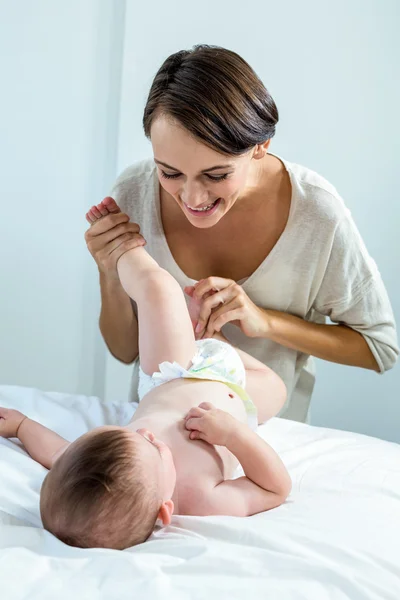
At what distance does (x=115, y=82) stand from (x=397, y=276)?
123cm

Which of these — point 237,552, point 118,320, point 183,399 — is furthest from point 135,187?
point 237,552

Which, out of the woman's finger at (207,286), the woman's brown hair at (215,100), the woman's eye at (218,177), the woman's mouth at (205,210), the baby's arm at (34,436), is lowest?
the baby's arm at (34,436)

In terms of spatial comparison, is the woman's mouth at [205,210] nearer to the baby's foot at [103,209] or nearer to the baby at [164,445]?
the baby at [164,445]

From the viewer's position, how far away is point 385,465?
1619 millimetres

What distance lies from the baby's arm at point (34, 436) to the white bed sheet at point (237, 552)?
2 centimetres

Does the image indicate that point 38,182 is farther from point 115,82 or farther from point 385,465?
point 385,465

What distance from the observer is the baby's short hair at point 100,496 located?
3.96ft

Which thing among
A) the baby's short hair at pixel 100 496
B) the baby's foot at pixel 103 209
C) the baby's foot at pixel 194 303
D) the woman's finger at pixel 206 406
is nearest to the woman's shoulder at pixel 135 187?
the baby's foot at pixel 103 209

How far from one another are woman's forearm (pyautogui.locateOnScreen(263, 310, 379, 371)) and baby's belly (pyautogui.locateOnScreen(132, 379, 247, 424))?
1.16 feet

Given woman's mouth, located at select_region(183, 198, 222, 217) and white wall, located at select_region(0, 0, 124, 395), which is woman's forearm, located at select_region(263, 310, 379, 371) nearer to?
woman's mouth, located at select_region(183, 198, 222, 217)

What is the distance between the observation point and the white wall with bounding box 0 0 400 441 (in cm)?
283

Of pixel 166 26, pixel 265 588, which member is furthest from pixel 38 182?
pixel 265 588

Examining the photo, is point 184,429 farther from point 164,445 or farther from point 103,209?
point 103,209

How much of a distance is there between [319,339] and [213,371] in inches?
17.6
